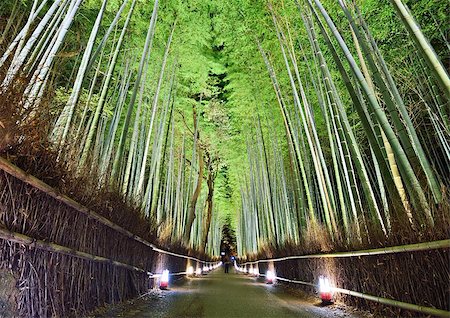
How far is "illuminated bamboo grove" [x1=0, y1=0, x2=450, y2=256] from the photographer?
7.85 ft

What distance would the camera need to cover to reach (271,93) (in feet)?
23.9

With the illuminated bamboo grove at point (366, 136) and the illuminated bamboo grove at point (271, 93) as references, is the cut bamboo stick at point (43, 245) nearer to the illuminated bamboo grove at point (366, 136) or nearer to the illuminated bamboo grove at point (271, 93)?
the illuminated bamboo grove at point (271, 93)

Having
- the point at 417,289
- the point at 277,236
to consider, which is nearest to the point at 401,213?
the point at 417,289

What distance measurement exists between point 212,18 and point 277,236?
584 cm

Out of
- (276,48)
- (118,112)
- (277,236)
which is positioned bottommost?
(277,236)

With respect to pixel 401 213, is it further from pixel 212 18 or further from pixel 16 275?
pixel 212 18

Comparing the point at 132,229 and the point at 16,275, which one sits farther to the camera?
the point at 132,229

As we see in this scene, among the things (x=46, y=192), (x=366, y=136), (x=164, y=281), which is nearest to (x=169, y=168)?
(x=164, y=281)

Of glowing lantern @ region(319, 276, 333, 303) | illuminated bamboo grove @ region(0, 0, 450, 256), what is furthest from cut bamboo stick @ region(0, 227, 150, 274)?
glowing lantern @ region(319, 276, 333, 303)

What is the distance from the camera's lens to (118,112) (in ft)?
14.1

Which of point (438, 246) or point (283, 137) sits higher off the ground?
point (283, 137)

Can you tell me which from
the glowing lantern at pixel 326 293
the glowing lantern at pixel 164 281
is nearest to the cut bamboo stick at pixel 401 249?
the glowing lantern at pixel 326 293

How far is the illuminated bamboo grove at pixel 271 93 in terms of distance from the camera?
239 cm

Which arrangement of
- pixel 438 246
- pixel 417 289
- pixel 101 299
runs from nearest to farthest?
pixel 438 246
pixel 417 289
pixel 101 299
